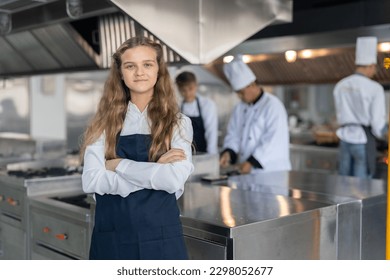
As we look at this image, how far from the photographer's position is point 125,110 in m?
1.55

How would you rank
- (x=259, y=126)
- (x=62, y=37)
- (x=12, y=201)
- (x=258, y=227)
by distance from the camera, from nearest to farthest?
(x=258, y=227)
(x=12, y=201)
(x=259, y=126)
(x=62, y=37)

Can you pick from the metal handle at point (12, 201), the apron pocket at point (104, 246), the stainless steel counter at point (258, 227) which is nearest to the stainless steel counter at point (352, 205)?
the stainless steel counter at point (258, 227)

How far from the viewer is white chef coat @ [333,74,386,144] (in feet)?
12.3

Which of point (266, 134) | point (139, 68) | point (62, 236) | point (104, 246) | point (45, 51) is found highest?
point (45, 51)

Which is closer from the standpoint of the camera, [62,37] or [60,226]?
[60,226]

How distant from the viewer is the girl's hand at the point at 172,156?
4.83 feet

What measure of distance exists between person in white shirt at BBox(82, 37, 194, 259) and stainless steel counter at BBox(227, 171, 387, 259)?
0.81 meters

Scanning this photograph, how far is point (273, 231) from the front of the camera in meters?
1.79

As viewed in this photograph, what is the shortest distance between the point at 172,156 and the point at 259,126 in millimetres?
1930

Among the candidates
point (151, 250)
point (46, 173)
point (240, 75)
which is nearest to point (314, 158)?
point (240, 75)

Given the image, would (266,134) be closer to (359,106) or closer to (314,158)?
(359,106)

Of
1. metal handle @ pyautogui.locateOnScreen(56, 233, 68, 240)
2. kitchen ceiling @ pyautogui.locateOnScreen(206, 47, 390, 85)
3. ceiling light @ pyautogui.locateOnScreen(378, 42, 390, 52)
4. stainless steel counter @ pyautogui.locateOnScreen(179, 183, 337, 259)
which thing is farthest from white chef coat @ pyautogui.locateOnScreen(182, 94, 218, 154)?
stainless steel counter @ pyautogui.locateOnScreen(179, 183, 337, 259)

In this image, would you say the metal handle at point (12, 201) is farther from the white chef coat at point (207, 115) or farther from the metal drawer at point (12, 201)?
the white chef coat at point (207, 115)
